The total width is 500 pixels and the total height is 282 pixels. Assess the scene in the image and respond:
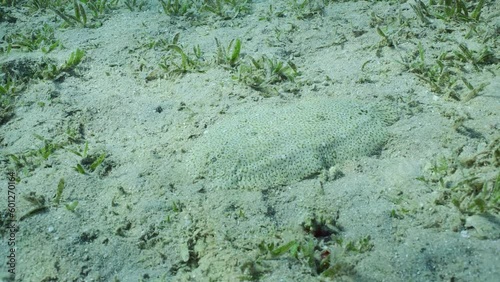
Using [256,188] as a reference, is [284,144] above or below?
above

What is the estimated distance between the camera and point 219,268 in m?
2.66

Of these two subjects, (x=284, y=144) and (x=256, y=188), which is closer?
(x=256, y=188)

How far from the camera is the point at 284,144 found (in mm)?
3316

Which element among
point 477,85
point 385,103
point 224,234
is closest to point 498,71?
point 477,85

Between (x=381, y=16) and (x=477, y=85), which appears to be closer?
(x=477, y=85)

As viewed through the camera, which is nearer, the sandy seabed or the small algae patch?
the sandy seabed

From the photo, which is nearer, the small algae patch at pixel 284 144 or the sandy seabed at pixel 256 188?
the sandy seabed at pixel 256 188

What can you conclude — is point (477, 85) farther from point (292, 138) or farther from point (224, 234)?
point (224, 234)

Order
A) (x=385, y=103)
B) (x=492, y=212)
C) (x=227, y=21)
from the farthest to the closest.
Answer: (x=227, y=21) → (x=385, y=103) → (x=492, y=212)

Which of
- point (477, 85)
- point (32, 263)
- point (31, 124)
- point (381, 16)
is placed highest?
point (381, 16)

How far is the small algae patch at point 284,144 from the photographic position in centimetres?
322

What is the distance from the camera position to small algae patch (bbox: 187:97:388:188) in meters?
3.22

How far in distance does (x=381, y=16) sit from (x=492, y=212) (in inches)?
127

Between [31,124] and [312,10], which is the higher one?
[312,10]
